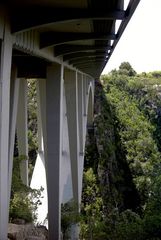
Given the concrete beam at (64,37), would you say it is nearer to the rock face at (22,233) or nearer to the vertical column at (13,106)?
the vertical column at (13,106)

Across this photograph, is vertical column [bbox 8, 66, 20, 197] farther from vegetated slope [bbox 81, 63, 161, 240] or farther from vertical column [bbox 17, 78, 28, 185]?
vegetated slope [bbox 81, 63, 161, 240]

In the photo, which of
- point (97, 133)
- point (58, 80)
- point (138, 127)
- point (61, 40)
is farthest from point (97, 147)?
point (61, 40)

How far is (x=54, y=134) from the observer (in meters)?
15.5

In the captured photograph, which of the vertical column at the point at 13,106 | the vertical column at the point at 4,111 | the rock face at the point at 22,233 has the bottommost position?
the rock face at the point at 22,233

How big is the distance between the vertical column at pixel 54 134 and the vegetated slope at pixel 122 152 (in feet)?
45.2

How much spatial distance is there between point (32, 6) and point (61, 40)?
2.82 meters

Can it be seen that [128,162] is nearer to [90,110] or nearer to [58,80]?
[90,110]

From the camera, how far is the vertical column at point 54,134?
49.8ft

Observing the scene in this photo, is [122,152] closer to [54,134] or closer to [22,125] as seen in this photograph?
[22,125]

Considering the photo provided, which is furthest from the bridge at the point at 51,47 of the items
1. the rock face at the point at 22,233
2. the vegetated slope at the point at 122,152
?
the vegetated slope at the point at 122,152

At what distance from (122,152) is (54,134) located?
39.4m

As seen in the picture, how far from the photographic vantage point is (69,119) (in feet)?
68.3

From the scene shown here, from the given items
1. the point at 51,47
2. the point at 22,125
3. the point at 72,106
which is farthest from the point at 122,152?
the point at 51,47

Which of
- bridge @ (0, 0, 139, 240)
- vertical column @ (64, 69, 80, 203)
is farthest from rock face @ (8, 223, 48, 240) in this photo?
vertical column @ (64, 69, 80, 203)
